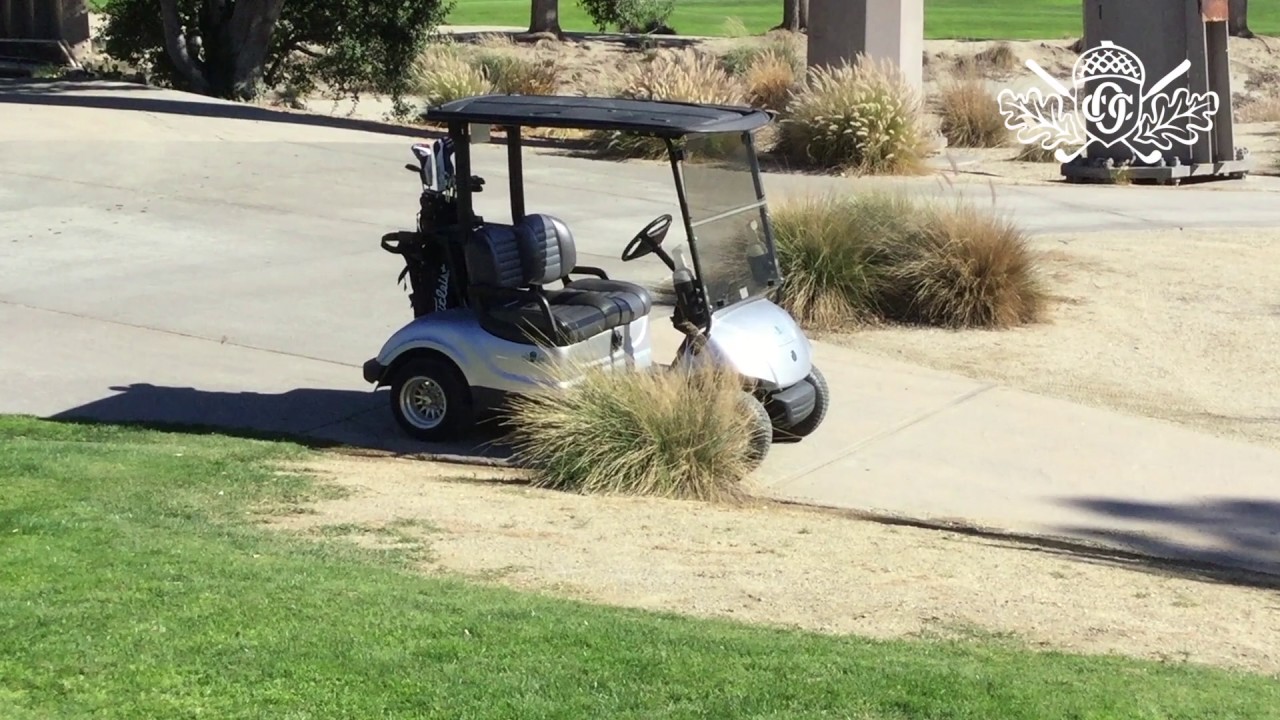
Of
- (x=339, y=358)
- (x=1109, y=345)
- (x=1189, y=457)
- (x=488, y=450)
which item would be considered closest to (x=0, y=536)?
(x=488, y=450)

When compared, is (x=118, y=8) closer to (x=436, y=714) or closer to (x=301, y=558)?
(x=301, y=558)

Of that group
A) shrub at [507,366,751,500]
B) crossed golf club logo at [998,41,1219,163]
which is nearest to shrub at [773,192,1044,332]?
shrub at [507,366,751,500]

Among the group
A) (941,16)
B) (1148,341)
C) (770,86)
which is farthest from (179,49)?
(941,16)

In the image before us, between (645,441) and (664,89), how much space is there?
13.5 m

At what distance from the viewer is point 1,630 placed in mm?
5043

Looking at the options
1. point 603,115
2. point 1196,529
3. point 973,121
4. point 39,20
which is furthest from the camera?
point 39,20

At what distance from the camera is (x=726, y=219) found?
905 centimetres

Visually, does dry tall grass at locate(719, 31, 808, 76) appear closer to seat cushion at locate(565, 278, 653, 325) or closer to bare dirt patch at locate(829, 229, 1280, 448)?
bare dirt patch at locate(829, 229, 1280, 448)

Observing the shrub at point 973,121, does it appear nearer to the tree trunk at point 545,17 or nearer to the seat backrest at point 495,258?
the seat backrest at point 495,258

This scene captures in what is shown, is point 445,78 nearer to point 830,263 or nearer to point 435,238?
point 830,263

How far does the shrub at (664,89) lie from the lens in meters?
20.3

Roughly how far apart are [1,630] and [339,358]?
592cm

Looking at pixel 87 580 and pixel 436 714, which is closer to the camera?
pixel 436 714

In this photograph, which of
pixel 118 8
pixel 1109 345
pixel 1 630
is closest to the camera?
pixel 1 630
